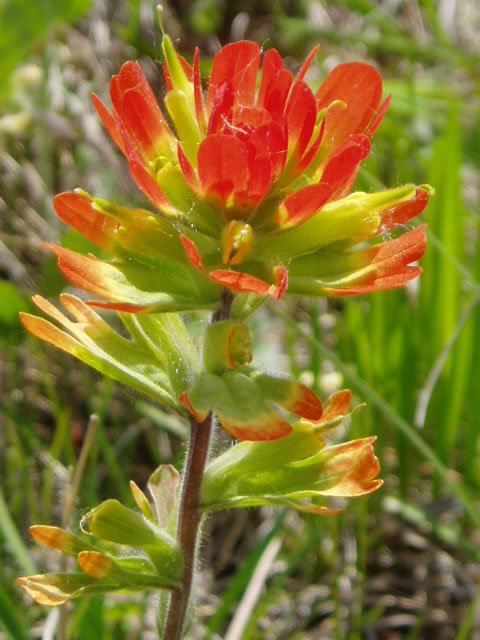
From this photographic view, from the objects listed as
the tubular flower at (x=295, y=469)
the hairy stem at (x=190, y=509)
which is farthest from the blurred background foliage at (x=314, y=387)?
the tubular flower at (x=295, y=469)

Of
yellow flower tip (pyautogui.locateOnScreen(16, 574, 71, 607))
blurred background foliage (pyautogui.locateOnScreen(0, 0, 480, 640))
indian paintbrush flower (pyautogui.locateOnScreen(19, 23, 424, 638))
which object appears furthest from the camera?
blurred background foliage (pyautogui.locateOnScreen(0, 0, 480, 640))

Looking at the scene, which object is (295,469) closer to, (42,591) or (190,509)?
(190,509)

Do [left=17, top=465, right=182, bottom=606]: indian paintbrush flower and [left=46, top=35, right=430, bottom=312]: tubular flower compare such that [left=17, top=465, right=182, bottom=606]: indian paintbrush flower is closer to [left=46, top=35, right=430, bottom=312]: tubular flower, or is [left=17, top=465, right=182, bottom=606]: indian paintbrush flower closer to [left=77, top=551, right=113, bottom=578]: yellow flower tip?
[left=77, top=551, right=113, bottom=578]: yellow flower tip

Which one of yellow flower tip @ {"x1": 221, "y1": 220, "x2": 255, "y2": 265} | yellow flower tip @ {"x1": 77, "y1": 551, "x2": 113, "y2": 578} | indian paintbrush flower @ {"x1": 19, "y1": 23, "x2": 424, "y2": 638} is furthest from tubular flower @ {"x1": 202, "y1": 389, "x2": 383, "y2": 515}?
yellow flower tip @ {"x1": 221, "y1": 220, "x2": 255, "y2": 265}

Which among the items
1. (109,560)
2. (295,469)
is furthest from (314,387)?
(109,560)

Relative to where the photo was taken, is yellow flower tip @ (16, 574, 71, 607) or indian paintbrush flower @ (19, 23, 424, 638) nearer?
indian paintbrush flower @ (19, 23, 424, 638)

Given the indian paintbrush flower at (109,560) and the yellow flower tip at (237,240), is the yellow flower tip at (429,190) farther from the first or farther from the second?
the indian paintbrush flower at (109,560)
